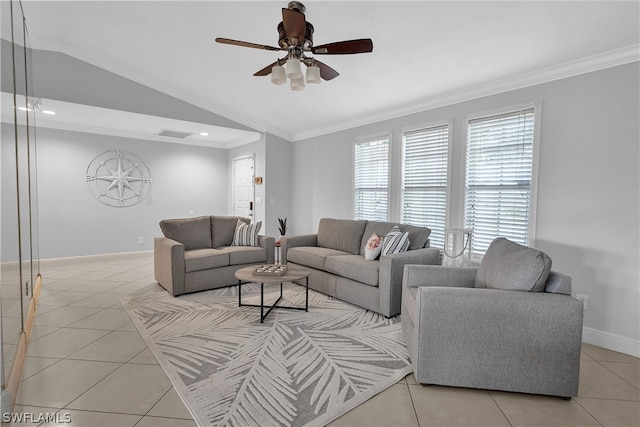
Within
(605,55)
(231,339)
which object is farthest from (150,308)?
(605,55)

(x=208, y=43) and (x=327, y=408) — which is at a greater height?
(x=208, y=43)

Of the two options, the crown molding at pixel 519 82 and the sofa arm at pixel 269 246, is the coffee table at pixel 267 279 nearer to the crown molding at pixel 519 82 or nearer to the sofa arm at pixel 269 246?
the sofa arm at pixel 269 246

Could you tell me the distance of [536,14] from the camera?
229 cm

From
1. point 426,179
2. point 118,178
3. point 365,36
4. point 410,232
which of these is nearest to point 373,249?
point 410,232

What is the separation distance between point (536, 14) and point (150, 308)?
169 inches

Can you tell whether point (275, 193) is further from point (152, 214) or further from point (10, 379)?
point (10, 379)

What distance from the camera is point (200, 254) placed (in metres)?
4.05

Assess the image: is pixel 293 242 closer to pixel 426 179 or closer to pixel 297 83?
pixel 426 179

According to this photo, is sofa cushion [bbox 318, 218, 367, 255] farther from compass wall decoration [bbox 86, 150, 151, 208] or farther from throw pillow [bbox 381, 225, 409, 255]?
compass wall decoration [bbox 86, 150, 151, 208]

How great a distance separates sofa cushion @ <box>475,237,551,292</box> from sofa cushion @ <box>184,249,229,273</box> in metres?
3.03

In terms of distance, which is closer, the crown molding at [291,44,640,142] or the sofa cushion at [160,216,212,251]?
the crown molding at [291,44,640,142]

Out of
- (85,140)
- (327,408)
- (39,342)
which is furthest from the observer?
(85,140)

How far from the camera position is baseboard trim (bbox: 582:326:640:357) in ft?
8.39

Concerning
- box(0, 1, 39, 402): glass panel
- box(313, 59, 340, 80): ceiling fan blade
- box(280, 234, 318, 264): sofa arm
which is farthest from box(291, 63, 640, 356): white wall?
box(0, 1, 39, 402): glass panel
